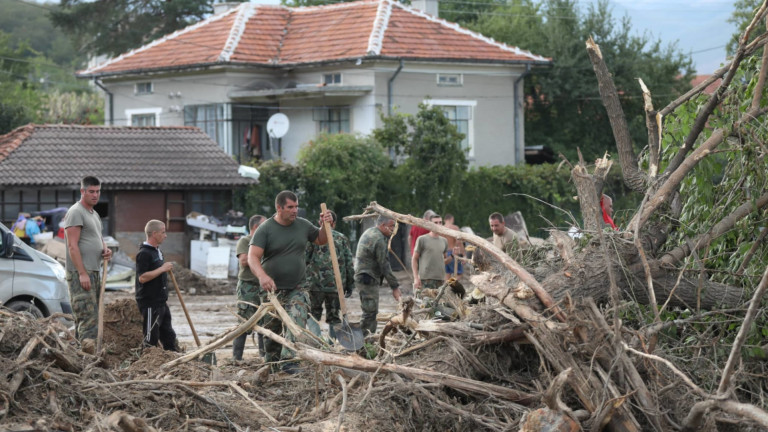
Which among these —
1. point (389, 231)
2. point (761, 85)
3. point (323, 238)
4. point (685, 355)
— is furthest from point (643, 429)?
point (389, 231)

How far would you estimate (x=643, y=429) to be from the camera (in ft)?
23.0

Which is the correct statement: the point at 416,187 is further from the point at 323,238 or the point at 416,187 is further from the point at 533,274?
the point at 533,274

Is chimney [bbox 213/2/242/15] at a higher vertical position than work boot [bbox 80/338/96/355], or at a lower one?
higher

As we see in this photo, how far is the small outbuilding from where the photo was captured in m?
22.3

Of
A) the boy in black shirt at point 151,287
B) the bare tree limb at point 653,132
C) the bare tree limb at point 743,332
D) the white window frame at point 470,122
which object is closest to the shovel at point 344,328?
the boy in black shirt at point 151,287

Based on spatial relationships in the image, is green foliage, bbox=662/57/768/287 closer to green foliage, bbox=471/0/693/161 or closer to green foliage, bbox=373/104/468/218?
green foliage, bbox=373/104/468/218

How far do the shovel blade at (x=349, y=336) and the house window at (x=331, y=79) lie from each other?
65.2 ft

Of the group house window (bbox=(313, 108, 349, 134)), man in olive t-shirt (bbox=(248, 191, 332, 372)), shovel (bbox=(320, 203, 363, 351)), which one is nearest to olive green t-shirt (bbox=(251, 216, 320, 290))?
man in olive t-shirt (bbox=(248, 191, 332, 372))

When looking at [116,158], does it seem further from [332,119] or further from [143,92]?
[143,92]

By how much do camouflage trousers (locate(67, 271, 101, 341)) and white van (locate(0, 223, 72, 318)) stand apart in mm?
2260

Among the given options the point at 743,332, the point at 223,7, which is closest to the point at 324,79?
the point at 223,7

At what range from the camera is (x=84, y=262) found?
9969 mm

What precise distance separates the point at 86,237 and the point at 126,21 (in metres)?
41.0

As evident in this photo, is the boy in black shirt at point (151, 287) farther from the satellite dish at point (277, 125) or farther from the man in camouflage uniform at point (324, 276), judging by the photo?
the satellite dish at point (277, 125)
